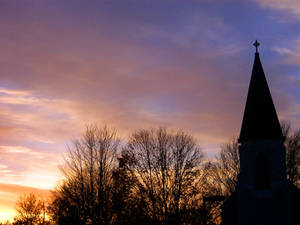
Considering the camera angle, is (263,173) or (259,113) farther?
(259,113)

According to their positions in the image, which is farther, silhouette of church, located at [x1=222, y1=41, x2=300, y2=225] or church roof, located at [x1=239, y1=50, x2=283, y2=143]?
church roof, located at [x1=239, y1=50, x2=283, y2=143]

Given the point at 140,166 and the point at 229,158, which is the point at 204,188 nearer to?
the point at 140,166

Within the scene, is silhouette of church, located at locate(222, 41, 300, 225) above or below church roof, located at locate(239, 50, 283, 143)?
below

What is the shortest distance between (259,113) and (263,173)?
4.69 m

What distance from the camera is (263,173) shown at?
3244 cm

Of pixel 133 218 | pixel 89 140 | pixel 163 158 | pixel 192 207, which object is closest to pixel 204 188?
pixel 192 207

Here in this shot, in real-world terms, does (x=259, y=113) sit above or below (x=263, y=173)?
above

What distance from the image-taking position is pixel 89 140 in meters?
47.0

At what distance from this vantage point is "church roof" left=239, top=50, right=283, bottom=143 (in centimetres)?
3278

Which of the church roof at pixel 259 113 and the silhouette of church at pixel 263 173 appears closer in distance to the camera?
the silhouette of church at pixel 263 173

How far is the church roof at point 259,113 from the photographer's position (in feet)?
108

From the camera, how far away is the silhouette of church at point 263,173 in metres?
31.8

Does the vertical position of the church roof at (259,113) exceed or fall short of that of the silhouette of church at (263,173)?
it exceeds it

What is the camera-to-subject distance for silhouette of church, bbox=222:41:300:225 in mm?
31766
